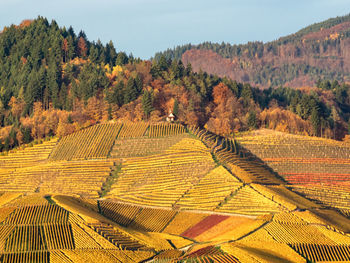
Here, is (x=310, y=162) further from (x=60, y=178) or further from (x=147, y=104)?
(x=147, y=104)

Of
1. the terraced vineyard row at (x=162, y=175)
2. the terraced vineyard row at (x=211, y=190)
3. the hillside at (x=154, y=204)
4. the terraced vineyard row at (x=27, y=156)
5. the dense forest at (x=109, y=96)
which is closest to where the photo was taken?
the hillside at (x=154, y=204)

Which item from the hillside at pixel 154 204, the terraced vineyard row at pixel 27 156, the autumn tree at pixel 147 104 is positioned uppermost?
the autumn tree at pixel 147 104

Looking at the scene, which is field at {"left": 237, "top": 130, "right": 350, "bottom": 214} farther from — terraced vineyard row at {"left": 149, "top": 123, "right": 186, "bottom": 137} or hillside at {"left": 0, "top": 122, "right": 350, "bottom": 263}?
terraced vineyard row at {"left": 149, "top": 123, "right": 186, "bottom": 137}

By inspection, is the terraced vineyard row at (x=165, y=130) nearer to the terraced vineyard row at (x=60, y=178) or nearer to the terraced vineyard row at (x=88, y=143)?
the terraced vineyard row at (x=88, y=143)

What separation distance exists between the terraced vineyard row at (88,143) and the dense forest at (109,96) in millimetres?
4318

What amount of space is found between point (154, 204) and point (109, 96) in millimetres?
51472

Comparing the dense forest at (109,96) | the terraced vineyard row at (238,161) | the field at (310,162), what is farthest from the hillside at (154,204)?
the dense forest at (109,96)

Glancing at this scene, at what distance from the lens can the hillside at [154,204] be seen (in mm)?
64875

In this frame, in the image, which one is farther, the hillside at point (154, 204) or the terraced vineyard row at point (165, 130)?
the terraced vineyard row at point (165, 130)

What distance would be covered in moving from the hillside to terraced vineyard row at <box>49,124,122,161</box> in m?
0.18

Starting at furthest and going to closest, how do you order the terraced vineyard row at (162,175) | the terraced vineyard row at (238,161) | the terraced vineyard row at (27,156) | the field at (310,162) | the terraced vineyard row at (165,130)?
the terraced vineyard row at (165,130)
the terraced vineyard row at (27,156)
the field at (310,162)
the terraced vineyard row at (238,161)
the terraced vineyard row at (162,175)

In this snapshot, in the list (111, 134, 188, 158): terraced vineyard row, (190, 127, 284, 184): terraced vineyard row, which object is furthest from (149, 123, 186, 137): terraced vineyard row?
(190, 127, 284, 184): terraced vineyard row

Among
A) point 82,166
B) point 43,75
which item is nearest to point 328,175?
point 82,166

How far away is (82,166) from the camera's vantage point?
3952 inches
